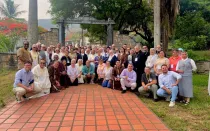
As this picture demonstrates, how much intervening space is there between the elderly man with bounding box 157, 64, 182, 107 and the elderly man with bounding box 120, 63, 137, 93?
1.11 m

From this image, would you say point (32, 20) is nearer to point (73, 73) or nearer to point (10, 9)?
point (73, 73)

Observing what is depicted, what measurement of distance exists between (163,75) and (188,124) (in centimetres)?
211

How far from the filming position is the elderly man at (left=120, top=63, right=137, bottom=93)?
24.4 ft

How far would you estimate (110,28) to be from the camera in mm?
14734

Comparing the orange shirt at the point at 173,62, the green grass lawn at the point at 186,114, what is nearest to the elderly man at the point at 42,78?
the green grass lawn at the point at 186,114

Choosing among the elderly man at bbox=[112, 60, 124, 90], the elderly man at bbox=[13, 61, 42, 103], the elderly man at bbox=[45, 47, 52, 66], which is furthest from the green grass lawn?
the elderly man at bbox=[45, 47, 52, 66]

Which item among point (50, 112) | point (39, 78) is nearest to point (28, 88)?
point (39, 78)

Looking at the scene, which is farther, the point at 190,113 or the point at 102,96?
the point at 102,96

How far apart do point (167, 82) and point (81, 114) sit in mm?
2771

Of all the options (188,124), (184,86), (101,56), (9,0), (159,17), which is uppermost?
(9,0)

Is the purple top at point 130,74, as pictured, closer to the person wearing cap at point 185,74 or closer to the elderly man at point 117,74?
the elderly man at point 117,74

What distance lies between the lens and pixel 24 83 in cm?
610

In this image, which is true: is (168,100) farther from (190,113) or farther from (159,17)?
(159,17)

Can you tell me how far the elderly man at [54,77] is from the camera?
7.46 metres
